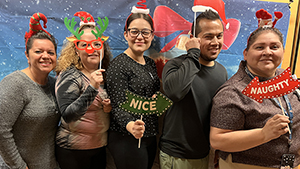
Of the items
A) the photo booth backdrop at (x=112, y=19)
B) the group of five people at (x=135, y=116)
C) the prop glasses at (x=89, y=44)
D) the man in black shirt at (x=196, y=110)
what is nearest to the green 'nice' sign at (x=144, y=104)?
the group of five people at (x=135, y=116)

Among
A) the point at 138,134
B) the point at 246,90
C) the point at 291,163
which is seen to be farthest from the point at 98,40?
the point at 291,163

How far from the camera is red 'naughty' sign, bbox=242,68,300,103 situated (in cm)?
103

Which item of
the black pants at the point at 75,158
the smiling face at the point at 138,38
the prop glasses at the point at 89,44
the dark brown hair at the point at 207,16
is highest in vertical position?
the dark brown hair at the point at 207,16

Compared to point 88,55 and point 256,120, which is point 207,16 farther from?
point 88,55

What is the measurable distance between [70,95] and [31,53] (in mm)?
381

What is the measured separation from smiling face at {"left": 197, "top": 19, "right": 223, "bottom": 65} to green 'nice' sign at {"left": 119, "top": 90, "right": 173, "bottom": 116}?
0.42 meters

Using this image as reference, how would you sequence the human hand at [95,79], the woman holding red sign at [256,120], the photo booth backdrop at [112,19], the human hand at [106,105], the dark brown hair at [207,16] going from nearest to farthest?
the woman holding red sign at [256,120] → the human hand at [95,79] → the dark brown hair at [207,16] → the human hand at [106,105] → the photo booth backdrop at [112,19]

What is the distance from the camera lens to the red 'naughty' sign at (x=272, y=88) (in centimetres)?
103

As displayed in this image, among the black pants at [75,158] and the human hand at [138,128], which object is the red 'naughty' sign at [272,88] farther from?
the black pants at [75,158]

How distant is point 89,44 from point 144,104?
1.82 ft

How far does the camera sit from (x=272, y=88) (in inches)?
41.1

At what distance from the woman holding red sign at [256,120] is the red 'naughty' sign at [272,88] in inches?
2.3

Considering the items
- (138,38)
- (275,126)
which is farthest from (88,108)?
(275,126)

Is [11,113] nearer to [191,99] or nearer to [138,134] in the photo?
[138,134]
